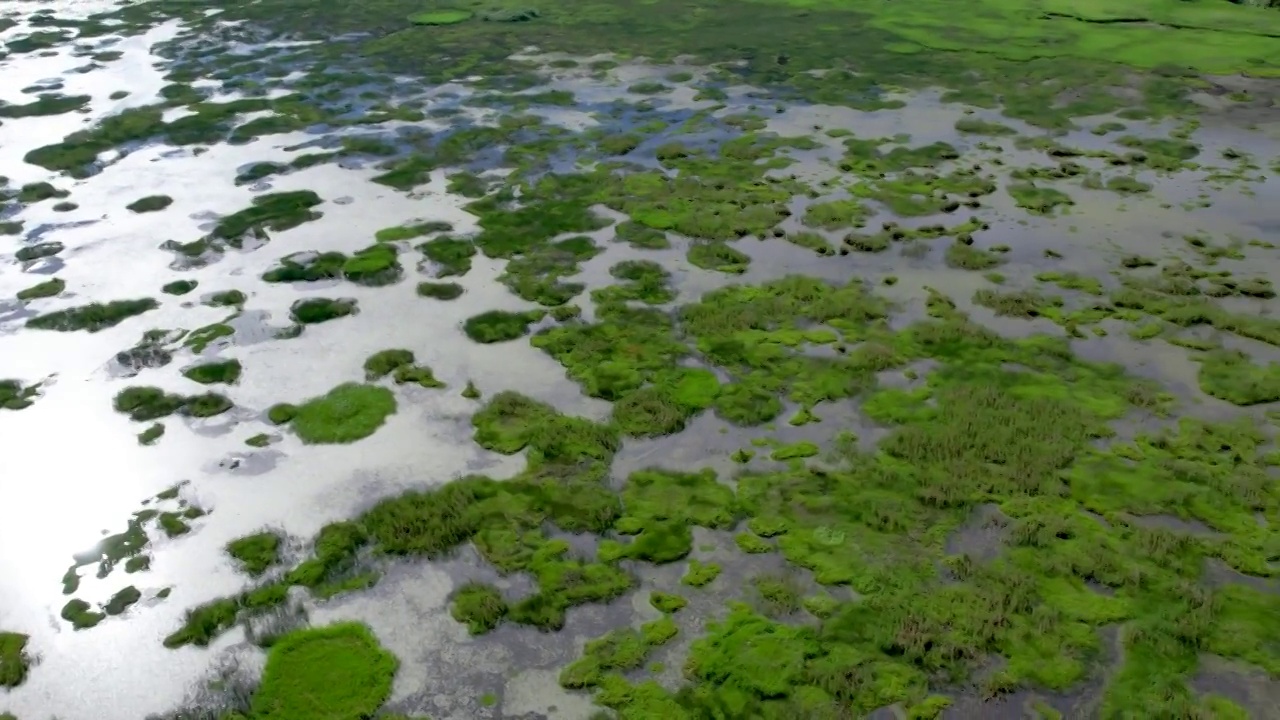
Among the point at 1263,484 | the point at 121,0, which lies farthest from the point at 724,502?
the point at 121,0

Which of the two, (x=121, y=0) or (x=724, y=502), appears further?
(x=121, y=0)

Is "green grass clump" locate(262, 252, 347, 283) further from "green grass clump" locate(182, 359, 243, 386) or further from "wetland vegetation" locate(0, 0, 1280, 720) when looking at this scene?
"green grass clump" locate(182, 359, 243, 386)

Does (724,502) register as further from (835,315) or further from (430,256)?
(430,256)

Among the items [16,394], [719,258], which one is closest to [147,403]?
[16,394]

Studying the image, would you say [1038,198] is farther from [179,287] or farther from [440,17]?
[440,17]

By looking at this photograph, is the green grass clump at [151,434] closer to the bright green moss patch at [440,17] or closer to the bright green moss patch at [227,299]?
the bright green moss patch at [227,299]

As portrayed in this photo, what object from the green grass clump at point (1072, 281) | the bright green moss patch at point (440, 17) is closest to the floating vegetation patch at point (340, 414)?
the green grass clump at point (1072, 281)
